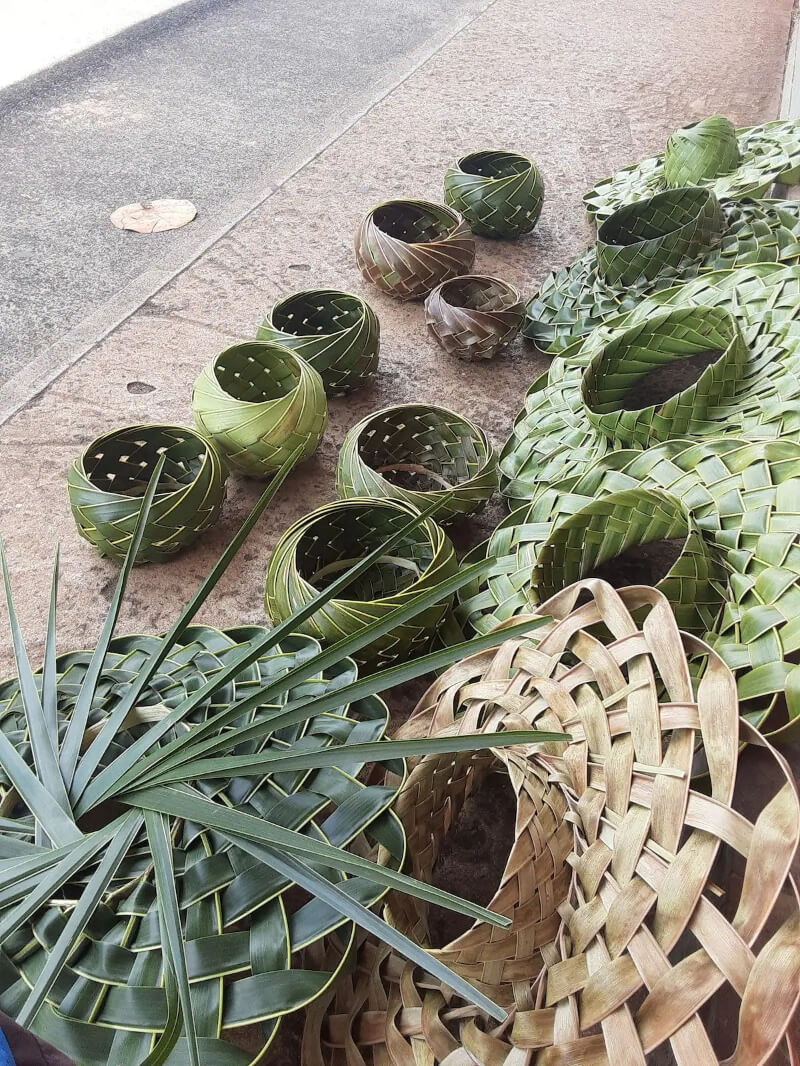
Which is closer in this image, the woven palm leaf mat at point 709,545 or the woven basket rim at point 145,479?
the woven palm leaf mat at point 709,545

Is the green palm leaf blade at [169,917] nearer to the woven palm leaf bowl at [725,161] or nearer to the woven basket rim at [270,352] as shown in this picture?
the woven basket rim at [270,352]

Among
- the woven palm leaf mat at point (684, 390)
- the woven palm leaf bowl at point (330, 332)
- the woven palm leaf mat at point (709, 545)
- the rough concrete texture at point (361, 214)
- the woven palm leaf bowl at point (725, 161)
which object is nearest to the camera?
the woven palm leaf mat at point (709, 545)

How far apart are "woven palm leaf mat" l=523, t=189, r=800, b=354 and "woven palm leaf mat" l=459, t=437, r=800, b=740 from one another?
2.18ft

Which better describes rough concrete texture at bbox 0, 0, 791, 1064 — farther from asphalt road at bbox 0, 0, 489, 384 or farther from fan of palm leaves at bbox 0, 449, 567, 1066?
fan of palm leaves at bbox 0, 449, 567, 1066

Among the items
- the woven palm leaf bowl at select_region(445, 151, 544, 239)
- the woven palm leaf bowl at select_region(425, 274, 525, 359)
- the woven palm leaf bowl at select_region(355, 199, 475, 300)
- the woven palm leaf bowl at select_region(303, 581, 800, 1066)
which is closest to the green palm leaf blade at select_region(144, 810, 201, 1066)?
the woven palm leaf bowl at select_region(303, 581, 800, 1066)

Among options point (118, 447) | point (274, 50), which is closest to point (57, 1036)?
point (118, 447)

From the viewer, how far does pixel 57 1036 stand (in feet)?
1.68

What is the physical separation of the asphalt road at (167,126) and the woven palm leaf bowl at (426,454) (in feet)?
2.64

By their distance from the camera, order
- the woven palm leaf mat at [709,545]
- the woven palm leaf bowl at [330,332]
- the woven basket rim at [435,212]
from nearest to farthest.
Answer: the woven palm leaf mat at [709,545], the woven palm leaf bowl at [330,332], the woven basket rim at [435,212]

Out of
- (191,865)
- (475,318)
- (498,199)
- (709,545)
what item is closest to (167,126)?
(498,199)

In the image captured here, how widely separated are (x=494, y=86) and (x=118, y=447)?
2.48 metres

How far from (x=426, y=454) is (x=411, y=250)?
640 mm

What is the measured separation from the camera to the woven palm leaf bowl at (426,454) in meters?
1.23

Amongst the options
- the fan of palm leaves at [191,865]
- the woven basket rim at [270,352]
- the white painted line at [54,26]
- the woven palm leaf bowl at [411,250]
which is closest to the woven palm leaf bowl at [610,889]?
the fan of palm leaves at [191,865]
